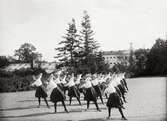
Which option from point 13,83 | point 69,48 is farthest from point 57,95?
point 69,48

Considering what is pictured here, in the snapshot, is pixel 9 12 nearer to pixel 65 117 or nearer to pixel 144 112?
pixel 65 117

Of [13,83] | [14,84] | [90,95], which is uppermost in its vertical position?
[90,95]

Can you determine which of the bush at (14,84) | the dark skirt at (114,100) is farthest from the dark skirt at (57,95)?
the bush at (14,84)

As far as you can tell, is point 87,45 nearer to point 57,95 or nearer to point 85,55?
point 85,55

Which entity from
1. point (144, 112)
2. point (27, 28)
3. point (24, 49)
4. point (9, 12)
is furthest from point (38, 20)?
point (24, 49)

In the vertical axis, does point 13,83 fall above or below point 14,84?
above

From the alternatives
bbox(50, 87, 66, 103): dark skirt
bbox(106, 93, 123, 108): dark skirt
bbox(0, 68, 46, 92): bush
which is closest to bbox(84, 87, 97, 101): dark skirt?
bbox(50, 87, 66, 103): dark skirt

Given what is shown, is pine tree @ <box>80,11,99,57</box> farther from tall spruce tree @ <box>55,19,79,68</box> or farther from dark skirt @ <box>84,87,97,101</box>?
dark skirt @ <box>84,87,97,101</box>

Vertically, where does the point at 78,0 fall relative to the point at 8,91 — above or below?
above

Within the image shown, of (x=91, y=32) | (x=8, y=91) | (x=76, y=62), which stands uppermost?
(x=91, y=32)

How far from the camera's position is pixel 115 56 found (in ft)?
383

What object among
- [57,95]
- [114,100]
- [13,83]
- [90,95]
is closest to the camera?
[114,100]

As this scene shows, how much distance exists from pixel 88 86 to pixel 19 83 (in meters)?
21.1

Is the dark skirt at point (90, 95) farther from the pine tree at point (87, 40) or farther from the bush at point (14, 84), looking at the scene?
the pine tree at point (87, 40)
